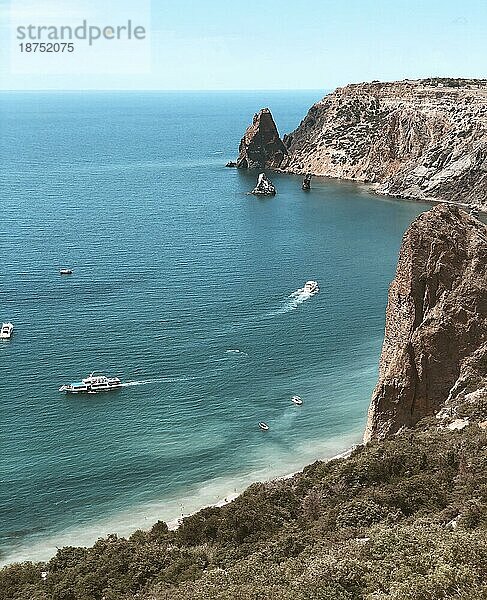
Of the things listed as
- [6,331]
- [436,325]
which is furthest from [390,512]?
[6,331]

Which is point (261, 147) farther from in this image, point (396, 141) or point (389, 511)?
point (389, 511)

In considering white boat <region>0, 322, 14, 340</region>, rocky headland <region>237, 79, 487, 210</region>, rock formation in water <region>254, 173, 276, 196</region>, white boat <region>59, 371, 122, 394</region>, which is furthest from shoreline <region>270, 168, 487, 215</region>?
white boat <region>59, 371, 122, 394</region>

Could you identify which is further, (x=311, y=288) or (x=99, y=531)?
(x=311, y=288)

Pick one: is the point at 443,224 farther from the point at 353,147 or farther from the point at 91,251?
the point at 353,147

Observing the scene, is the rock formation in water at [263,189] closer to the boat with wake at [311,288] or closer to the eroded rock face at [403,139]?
the eroded rock face at [403,139]

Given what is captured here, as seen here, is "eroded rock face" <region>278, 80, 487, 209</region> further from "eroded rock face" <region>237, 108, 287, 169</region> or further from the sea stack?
the sea stack

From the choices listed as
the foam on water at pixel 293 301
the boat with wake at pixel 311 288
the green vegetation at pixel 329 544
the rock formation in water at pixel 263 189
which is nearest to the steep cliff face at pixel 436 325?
the green vegetation at pixel 329 544

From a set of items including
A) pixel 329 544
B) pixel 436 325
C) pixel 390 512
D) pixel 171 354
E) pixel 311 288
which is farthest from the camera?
pixel 311 288
